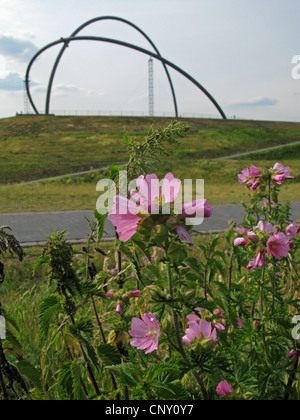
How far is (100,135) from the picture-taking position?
127 feet

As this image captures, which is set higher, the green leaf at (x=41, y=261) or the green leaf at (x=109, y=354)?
the green leaf at (x=41, y=261)

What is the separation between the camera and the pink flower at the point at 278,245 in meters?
1.70

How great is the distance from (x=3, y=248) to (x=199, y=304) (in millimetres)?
631

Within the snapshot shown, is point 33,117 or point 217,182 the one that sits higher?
point 33,117

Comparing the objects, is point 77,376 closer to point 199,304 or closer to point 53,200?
point 199,304

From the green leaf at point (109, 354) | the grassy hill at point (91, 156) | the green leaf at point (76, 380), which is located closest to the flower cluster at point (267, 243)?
the green leaf at point (109, 354)

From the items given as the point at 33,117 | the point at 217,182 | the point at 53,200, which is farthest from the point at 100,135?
the point at 53,200

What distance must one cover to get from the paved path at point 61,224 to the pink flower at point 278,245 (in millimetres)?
5245

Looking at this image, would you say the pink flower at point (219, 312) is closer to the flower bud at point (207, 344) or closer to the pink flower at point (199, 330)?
the pink flower at point (199, 330)

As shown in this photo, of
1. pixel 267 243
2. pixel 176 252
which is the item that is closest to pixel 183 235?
pixel 176 252

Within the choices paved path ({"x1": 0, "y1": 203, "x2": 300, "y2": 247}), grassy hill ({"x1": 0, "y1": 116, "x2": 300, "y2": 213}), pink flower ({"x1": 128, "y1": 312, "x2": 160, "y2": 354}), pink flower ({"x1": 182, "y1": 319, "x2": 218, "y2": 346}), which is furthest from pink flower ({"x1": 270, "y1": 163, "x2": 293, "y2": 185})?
paved path ({"x1": 0, "y1": 203, "x2": 300, "y2": 247})

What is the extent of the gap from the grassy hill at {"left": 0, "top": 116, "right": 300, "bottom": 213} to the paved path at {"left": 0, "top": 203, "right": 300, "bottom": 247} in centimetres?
136

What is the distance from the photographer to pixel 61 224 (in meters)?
9.03

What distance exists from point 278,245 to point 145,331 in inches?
26.9
